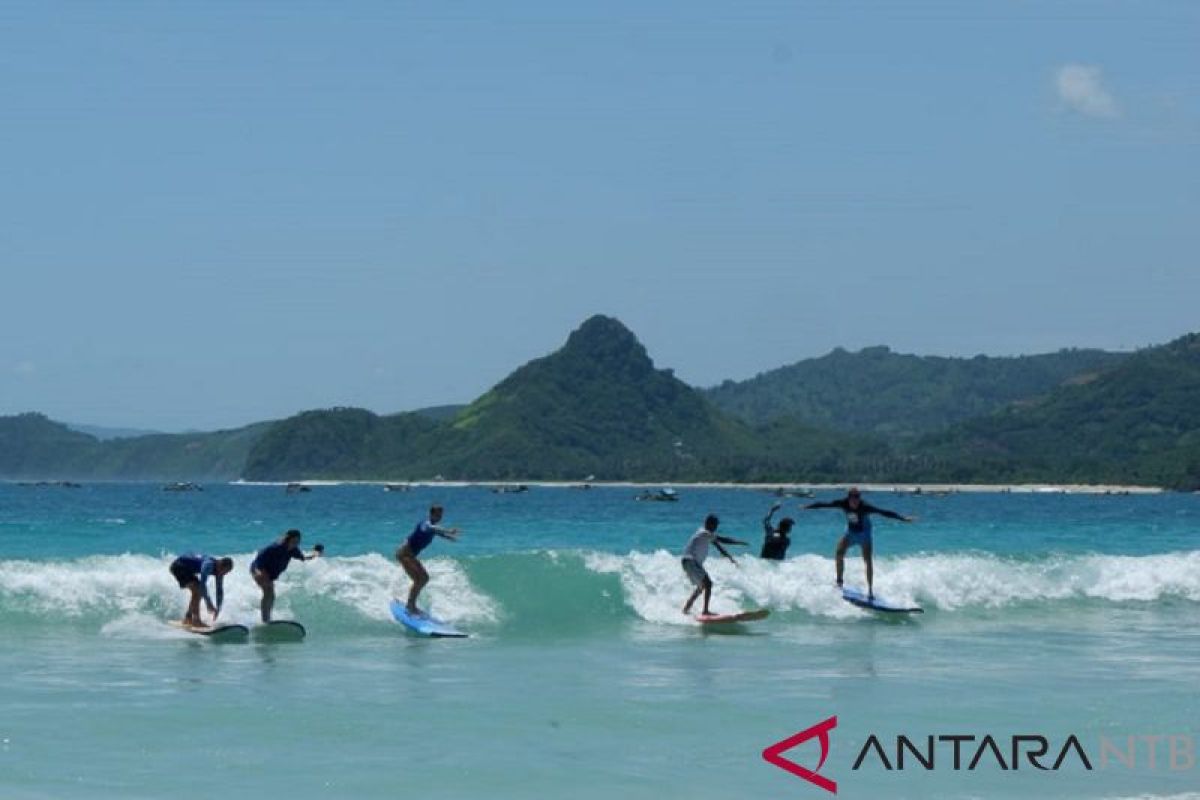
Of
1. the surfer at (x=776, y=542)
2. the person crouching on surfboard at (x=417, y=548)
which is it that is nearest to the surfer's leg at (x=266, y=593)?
the person crouching on surfboard at (x=417, y=548)

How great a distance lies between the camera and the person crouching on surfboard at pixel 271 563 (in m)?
25.1

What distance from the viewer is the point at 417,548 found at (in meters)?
26.0

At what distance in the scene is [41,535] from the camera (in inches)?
2490

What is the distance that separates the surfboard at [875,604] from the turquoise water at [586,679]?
449mm

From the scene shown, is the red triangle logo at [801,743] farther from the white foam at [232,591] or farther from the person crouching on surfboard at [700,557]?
the white foam at [232,591]

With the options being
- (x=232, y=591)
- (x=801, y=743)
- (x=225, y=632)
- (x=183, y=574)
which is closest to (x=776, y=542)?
(x=225, y=632)

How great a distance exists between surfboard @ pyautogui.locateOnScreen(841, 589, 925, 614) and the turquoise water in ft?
1.47

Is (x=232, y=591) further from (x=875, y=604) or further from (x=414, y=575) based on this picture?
(x=875, y=604)

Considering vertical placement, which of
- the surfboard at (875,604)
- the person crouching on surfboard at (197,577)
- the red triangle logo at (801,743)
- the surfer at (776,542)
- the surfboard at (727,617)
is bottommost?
the red triangle logo at (801,743)

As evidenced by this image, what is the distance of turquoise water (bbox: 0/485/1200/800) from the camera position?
14.9 meters

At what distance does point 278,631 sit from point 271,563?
3.37 ft

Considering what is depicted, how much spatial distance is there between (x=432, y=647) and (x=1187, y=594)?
724 inches

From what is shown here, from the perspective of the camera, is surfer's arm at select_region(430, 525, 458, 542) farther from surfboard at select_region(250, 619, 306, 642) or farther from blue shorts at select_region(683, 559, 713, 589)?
blue shorts at select_region(683, 559, 713, 589)

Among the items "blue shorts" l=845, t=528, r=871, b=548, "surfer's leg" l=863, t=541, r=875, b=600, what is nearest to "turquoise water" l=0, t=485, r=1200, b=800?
"surfer's leg" l=863, t=541, r=875, b=600
